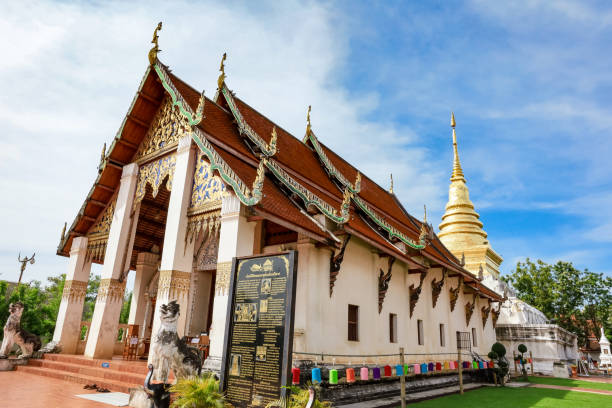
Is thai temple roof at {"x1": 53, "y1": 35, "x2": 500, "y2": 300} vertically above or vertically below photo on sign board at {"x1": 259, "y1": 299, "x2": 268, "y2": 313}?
above

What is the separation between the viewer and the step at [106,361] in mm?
7102

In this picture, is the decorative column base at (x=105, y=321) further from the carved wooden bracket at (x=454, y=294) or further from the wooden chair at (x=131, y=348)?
the carved wooden bracket at (x=454, y=294)

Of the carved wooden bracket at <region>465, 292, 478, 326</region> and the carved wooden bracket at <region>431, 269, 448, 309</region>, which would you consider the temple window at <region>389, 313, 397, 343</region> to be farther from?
the carved wooden bracket at <region>465, 292, 478, 326</region>

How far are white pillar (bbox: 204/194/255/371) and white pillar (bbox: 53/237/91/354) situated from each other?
5.44 meters

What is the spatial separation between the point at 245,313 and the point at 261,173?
236 centimetres

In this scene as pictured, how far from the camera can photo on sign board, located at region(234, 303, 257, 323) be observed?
14.6 ft

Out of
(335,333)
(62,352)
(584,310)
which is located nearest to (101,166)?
(62,352)

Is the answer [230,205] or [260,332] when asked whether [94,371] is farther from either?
[260,332]

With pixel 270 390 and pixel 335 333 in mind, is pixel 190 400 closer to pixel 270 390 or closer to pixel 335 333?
pixel 270 390

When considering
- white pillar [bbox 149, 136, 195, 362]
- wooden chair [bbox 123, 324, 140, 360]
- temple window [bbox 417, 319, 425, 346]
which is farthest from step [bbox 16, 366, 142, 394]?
temple window [bbox 417, 319, 425, 346]

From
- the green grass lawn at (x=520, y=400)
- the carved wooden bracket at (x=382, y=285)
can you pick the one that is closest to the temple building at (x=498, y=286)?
the green grass lawn at (x=520, y=400)

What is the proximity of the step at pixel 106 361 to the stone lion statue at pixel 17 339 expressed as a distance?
35cm

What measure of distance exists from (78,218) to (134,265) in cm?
233

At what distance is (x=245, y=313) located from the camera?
4535mm
